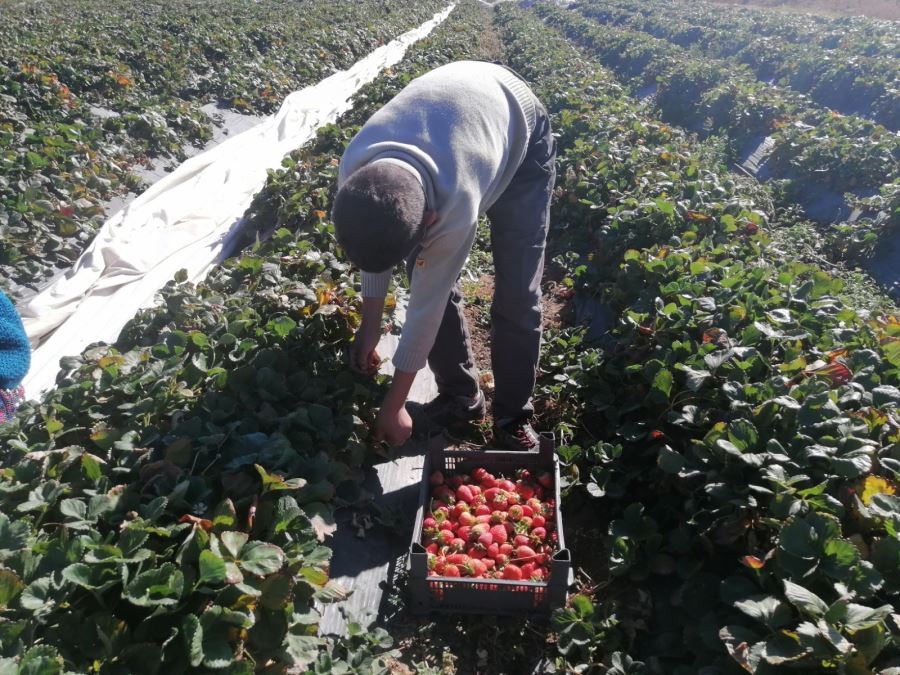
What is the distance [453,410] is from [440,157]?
1.60m

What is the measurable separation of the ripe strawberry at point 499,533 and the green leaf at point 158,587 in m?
1.32

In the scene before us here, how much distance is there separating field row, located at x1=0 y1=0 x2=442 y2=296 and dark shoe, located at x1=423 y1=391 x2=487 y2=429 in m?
3.18

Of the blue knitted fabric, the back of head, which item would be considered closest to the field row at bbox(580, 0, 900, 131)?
the back of head

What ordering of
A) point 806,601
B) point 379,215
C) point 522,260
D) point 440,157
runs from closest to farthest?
point 806,601 < point 379,215 < point 440,157 < point 522,260

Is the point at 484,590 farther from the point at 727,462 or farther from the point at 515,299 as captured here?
the point at 515,299

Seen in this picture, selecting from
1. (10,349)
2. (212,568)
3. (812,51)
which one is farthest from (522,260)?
(812,51)

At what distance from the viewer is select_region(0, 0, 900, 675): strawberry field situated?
1775 mm

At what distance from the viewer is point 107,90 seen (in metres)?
7.95

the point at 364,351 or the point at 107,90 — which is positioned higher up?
the point at 364,351

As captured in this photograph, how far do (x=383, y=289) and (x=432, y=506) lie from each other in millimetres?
1015

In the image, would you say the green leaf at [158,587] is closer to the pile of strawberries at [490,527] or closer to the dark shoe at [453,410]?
the pile of strawberries at [490,527]

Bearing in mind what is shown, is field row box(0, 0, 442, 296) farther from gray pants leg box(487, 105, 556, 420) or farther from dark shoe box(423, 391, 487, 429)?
gray pants leg box(487, 105, 556, 420)

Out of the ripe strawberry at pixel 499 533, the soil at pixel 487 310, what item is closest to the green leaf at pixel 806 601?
the ripe strawberry at pixel 499 533

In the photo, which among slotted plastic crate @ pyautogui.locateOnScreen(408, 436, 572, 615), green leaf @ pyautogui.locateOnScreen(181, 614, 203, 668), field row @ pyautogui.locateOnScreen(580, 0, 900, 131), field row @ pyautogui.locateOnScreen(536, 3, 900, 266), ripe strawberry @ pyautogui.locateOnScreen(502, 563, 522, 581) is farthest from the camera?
field row @ pyautogui.locateOnScreen(580, 0, 900, 131)
